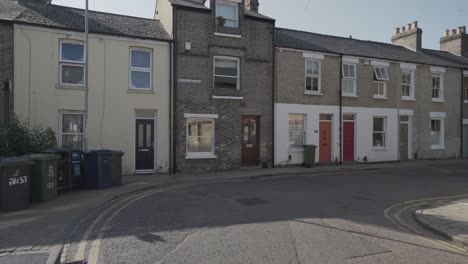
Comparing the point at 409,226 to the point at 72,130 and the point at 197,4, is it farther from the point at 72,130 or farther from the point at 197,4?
the point at 197,4

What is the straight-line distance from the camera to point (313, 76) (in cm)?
1973

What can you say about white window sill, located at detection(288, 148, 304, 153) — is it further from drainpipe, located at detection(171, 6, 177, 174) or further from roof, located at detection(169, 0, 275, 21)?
roof, located at detection(169, 0, 275, 21)

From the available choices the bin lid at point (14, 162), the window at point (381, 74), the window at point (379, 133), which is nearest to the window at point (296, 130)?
the window at point (379, 133)

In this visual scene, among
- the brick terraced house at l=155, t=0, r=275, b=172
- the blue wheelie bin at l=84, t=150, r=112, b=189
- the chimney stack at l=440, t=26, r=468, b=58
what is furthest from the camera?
the chimney stack at l=440, t=26, r=468, b=58

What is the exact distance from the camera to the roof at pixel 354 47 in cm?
2002

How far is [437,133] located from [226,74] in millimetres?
15482

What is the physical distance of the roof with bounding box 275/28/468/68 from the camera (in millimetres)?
20025

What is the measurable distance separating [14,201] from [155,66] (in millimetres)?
8912

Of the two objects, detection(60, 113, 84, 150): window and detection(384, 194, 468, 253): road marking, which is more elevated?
detection(60, 113, 84, 150): window

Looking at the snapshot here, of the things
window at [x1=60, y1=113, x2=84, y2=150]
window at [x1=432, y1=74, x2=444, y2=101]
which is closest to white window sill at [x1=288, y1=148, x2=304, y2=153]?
window at [x1=60, y1=113, x2=84, y2=150]

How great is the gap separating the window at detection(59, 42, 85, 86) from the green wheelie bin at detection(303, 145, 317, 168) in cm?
1094

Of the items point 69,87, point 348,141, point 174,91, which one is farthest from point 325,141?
point 69,87

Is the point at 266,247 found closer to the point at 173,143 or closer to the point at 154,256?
the point at 154,256

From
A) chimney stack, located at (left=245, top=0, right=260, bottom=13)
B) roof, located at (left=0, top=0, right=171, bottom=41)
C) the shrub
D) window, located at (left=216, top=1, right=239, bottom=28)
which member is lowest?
the shrub
